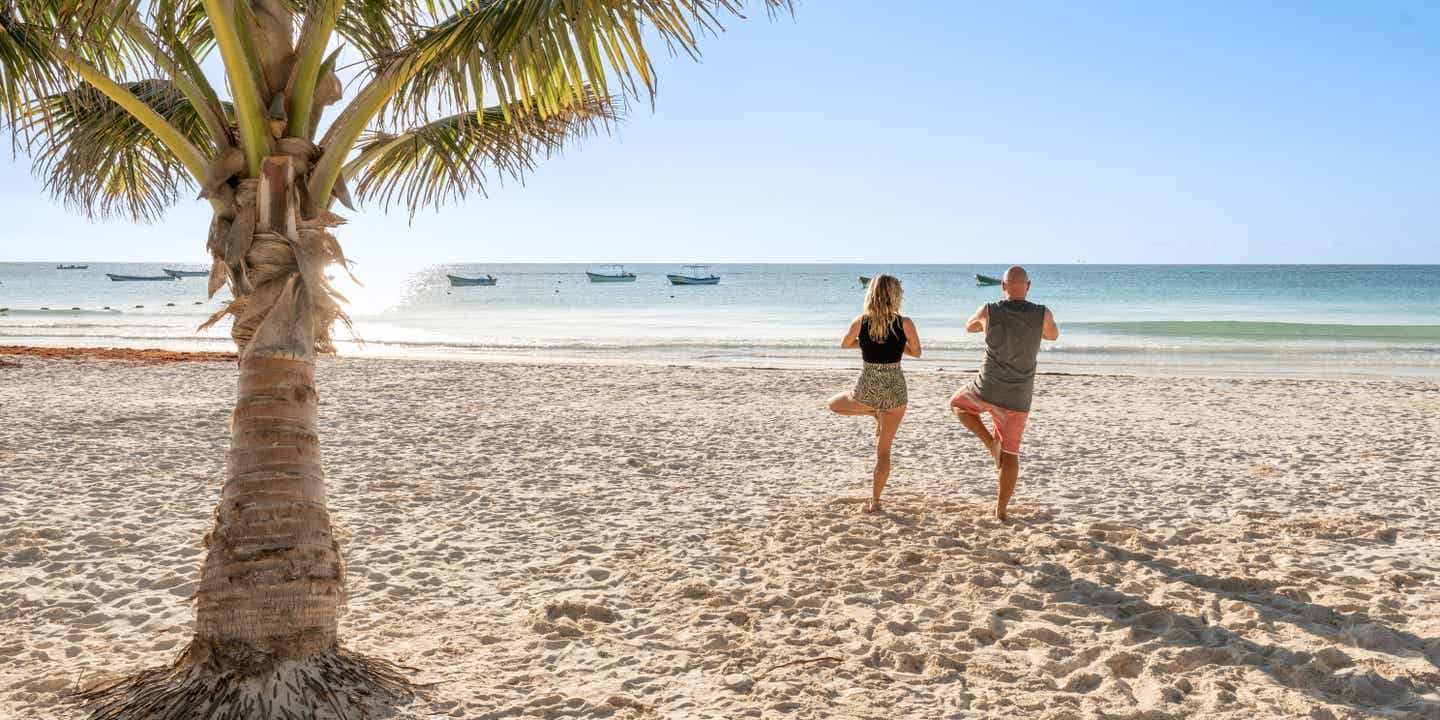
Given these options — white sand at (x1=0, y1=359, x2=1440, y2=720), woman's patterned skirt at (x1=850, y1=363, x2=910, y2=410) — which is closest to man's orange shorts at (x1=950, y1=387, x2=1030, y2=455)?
woman's patterned skirt at (x1=850, y1=363, x2=910, y2=410)

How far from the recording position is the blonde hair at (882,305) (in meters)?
5.89

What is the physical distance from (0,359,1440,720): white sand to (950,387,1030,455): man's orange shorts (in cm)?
61

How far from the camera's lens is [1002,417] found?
5812 millimetres

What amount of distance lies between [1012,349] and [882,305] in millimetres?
811

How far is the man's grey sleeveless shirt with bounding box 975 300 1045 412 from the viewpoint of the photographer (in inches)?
223

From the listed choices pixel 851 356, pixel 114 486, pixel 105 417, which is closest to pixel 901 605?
pixel 114 486

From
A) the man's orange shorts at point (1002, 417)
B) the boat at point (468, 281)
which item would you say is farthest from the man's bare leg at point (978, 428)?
the boat at point (468, 281)

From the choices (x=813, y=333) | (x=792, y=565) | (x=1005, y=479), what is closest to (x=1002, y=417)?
(x=1005, y=479)

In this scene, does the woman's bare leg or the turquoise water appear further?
the turquoise water

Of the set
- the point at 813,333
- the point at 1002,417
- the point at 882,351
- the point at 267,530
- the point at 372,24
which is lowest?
the point at 813,333

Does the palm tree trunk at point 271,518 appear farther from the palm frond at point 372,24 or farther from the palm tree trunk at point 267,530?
the palm frond at point 372,24

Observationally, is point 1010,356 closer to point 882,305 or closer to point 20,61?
point 882,305

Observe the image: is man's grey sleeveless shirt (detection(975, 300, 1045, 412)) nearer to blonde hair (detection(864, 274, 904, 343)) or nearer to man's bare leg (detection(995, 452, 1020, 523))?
man's bare leg (detection(995, 452, 1020, 523))

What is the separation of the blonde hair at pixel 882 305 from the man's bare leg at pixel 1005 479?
109cm
